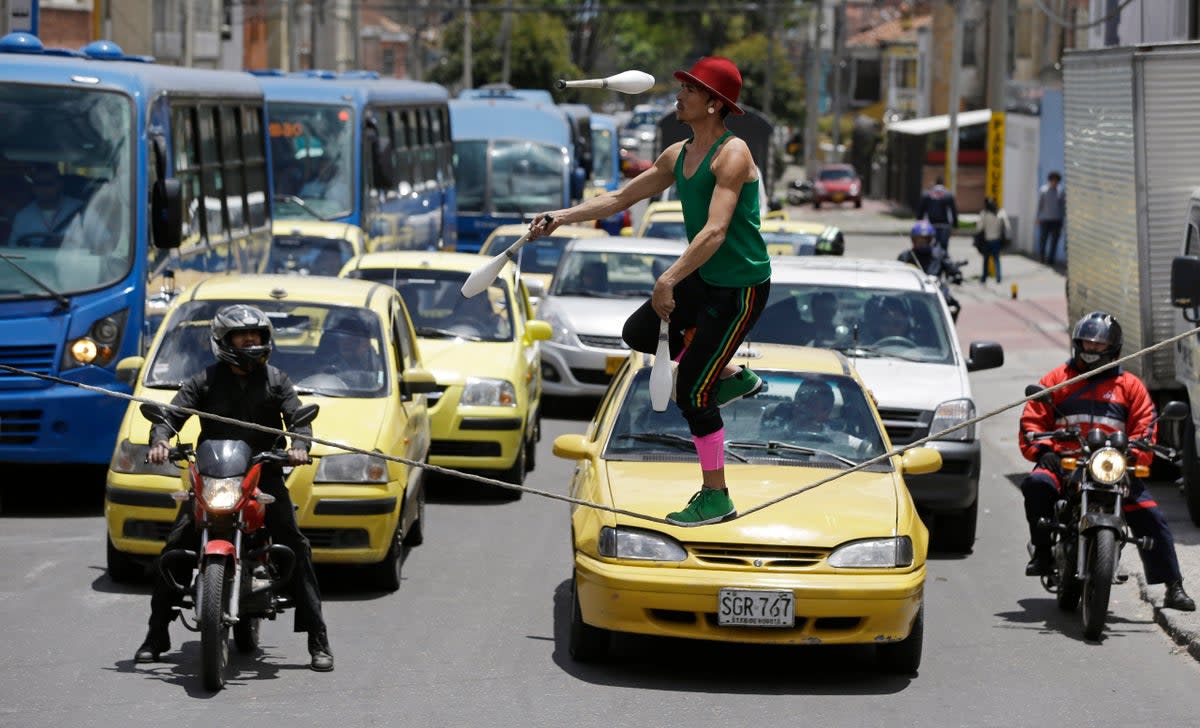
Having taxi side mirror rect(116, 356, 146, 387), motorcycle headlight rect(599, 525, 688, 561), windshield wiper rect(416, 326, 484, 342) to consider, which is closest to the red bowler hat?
motorcycle headlight rect(599, 525, 688, 561)

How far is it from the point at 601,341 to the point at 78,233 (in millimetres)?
6258

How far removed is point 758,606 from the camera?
871cm

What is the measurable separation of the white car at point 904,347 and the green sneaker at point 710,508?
15.1 ft

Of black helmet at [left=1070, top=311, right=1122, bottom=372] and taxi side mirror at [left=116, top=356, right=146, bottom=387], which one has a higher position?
black helmet at [left=1070, top=311, right=1122, bottom=372]

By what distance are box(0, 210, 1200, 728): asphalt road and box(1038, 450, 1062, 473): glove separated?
83cm

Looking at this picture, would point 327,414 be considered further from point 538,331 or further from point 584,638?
point 538,331

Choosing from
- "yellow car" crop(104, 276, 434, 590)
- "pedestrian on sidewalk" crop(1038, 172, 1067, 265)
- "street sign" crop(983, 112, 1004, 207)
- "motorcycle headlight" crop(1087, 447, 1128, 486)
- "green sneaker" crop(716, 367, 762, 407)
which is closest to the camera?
"green sneaker" crop(716, 367, 762, 407)

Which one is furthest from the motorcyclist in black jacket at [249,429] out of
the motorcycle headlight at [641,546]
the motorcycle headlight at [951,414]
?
the motorcycle headlight at [951,414]

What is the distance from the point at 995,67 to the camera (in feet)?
149

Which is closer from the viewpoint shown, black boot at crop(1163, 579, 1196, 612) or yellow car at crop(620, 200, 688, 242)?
black boot at crop(1163, 579, 1196, 612)

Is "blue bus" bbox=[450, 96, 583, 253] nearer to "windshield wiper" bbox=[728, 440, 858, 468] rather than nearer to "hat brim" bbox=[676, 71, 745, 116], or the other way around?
"windshield wiper" bbox=[728, 440, 858, 468]

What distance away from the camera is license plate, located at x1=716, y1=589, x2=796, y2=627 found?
342 inches

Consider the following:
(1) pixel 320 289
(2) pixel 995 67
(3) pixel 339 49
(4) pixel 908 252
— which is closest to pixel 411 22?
(3) pixel 339 49

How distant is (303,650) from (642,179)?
327 cm
